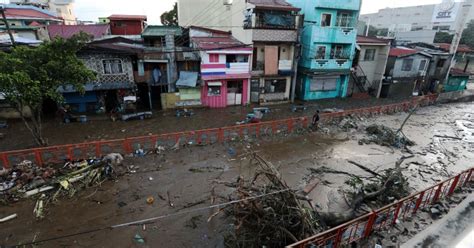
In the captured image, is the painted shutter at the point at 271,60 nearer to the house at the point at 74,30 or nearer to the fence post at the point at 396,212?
the fence post at the point at 396,212

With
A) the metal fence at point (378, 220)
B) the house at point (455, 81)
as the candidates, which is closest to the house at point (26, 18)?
the metal fence at point (378, 220)

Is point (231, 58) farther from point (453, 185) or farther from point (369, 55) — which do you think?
point (453, 185)

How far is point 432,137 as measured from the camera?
18.3 meters

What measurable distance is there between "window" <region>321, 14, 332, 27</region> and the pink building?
830 centimetres

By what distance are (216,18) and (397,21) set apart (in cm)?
6631

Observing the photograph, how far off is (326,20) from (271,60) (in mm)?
7052

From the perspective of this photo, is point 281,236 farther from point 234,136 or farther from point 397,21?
point 397,21

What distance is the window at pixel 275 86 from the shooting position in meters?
25.0

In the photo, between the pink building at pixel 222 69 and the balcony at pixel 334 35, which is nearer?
the pink building at pixel 222 69

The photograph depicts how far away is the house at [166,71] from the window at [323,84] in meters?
12.7

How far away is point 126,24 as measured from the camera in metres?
30.2

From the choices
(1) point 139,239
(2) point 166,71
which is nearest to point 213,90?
(2) point 166,71

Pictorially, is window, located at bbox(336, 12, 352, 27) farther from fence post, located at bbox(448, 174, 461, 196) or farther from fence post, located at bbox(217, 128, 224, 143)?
fence post, located at bbox(448, 174, 461, 196)

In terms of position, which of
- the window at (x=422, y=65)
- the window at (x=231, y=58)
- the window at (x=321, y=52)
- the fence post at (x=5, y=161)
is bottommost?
the fence post at (x=5, y=161)
